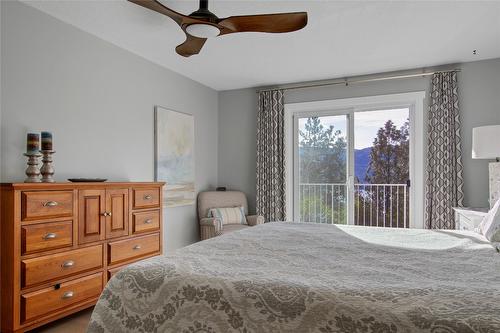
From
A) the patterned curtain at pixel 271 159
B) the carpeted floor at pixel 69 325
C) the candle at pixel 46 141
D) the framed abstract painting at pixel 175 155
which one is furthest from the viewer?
the patterned curtain at pixel 271 159

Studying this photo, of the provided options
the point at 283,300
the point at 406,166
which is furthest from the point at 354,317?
the point at 406,166

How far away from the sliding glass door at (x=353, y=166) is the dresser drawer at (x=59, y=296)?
315 cm

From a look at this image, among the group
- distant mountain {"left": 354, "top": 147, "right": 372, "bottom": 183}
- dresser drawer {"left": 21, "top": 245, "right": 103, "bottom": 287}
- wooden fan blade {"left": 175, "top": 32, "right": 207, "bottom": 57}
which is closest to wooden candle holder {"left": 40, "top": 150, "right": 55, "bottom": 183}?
dresser drawer {"left": 21, "top": 245, "right": 103, "bottom": 287}

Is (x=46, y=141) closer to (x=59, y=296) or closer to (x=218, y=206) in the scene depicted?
(x=59, y=296)

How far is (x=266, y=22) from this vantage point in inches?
89.2

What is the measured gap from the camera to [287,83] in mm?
5207

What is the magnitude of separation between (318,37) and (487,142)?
1.91 m

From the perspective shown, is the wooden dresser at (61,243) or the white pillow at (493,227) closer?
the white pillow at (493,227)

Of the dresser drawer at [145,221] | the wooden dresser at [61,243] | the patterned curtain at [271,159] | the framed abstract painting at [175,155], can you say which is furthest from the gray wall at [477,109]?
the wooden dresser at [61,243]

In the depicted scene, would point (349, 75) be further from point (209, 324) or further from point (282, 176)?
point (209, 324)

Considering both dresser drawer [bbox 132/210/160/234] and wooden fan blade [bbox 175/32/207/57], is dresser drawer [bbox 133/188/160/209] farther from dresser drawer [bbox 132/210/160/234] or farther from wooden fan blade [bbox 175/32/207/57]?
wooden fan blade [bbox 175/32/207/57]

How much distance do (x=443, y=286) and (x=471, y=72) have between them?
388 centimetres

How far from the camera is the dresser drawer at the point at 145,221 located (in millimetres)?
3334

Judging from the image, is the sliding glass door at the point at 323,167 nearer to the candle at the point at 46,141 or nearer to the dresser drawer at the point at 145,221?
the dresser drawer at the point at 145,221
